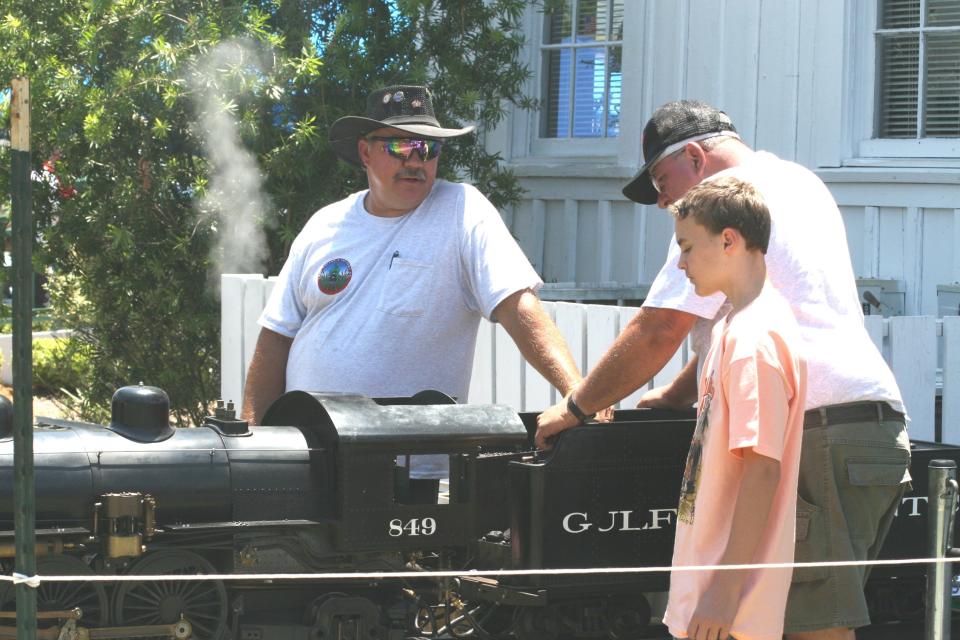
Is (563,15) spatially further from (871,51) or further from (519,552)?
(519,552)

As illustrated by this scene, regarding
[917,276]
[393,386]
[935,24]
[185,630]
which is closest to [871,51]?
[935,24]

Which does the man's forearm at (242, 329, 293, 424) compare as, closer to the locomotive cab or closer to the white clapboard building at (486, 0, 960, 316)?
the locomotive cab

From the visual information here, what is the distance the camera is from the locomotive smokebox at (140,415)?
3592 mm

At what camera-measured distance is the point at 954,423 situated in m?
5.49

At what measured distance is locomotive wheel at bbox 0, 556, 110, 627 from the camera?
10.9 feet

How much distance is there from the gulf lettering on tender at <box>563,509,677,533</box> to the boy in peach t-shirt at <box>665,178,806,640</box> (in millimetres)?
525

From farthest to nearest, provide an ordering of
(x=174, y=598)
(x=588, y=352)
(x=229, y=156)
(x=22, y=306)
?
(x=229, y=156) < (x=588, y=352) < (x=174, y=598) < (x=22, y=306)

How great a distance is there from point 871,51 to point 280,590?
15.8 ft

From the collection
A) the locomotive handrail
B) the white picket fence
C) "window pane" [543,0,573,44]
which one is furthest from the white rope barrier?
"window pane" [543,0,573,44]

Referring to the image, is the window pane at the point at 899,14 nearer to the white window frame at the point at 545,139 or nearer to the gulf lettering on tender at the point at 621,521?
the white window frame at the point at 545,139

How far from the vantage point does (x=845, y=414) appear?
3389 millimetres

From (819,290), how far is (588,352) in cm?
275

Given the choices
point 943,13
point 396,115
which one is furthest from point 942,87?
point 396,115

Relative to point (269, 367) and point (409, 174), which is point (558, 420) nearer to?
point (409, 174)
